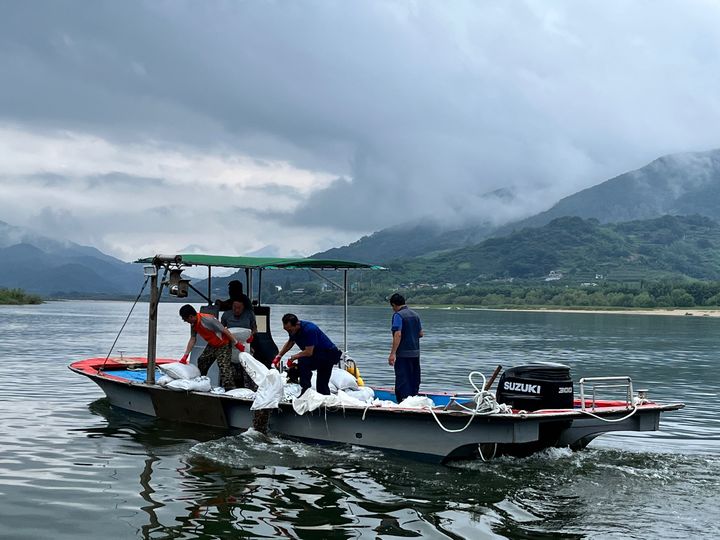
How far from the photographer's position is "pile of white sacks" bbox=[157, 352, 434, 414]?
12898 millimetres

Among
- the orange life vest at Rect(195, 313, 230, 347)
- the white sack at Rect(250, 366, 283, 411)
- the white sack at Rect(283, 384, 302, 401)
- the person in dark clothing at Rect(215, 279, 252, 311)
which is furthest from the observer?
the person in dark clothing at Rect(215, 279, 252, 311)

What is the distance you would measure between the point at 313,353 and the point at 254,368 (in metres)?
1.02

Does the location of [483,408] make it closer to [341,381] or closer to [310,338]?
[310,338]

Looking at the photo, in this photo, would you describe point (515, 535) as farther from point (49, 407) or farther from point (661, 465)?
point (49, 407)

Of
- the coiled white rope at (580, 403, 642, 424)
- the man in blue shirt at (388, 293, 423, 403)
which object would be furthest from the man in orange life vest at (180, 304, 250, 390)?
the coiled white rope at (580, 403, 642, 424)

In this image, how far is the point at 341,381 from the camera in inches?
584

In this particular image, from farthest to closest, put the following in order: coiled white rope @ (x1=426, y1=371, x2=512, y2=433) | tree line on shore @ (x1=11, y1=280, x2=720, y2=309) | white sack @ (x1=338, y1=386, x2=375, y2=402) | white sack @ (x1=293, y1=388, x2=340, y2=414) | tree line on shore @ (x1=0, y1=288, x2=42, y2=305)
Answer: tree line on shore @ (x1=11, y1=280, x2=720, y2=309) → tree line on shore @ (x1=0, y1=288, x2=42, y2=305) → white sack @ (x1=338, y1=386, x2=375, y2=402) → white sack @ (x1=293, y1=388, x2=340, y2=414) → coiled white rope @ (x1=426, y1=371, x2=512, y2=433)

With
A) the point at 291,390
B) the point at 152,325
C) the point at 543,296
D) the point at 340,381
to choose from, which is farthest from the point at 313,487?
the point at 543,296

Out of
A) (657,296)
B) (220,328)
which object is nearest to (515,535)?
(220,328)

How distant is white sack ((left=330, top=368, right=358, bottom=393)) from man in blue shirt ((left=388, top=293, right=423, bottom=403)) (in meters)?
1.11

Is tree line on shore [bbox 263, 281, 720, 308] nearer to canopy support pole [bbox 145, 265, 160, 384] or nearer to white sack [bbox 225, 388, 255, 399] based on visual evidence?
canopy support pole [bbox 145, 265, 160, 384]

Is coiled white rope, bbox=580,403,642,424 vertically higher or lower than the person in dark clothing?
lower

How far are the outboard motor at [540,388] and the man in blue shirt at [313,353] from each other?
3161 mm

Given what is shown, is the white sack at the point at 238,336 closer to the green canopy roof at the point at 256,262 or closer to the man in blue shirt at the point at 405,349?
the green canopy roof at the point at 256,262
